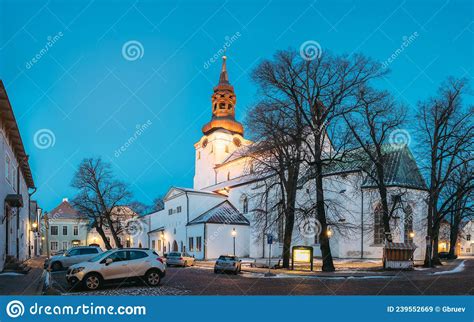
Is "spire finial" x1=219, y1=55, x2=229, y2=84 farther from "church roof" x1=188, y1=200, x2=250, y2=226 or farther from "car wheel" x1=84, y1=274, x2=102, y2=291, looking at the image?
"car wheel" x1=84, y1=274, x2=102, y2=291

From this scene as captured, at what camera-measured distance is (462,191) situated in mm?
30000

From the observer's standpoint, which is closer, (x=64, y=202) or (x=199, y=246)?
(x=199, y=246)

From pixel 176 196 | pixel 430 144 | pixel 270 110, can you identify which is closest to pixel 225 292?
pixel 270 110

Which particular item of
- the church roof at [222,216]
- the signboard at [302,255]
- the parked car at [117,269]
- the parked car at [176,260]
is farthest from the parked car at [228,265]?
the church roof at [222,216]

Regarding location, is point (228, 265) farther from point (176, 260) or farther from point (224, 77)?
point (224, 77)

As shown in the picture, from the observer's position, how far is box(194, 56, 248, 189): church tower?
201 ft

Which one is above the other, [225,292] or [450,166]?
[450,166]

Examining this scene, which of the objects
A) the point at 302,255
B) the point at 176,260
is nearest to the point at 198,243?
the point at 176,260

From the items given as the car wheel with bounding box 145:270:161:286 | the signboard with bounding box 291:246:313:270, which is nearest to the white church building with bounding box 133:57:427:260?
the signboard with bounding box 291:246:313:270

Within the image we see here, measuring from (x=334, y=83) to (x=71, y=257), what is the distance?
55.9ft

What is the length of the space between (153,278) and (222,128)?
1806 inches

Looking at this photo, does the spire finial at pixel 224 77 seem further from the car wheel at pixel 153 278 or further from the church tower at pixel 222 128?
the car wheel at pixel 153 278

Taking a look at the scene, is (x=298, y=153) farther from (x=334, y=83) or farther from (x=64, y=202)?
(x=64, y=202)

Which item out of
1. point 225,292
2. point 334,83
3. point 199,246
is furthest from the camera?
point 199,246
